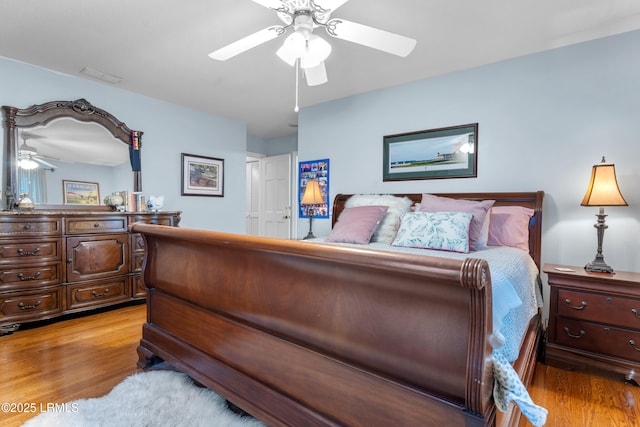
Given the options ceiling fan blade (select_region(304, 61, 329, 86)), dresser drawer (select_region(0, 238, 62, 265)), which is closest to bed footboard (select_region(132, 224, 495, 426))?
ceiling fan blade (select_region(304, 61, 329, 86))

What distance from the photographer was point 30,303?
8.61 feet

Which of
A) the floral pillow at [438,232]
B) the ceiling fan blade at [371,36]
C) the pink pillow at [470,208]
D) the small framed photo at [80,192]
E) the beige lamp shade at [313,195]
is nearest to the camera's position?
the ceiling fan blade at [371,36]

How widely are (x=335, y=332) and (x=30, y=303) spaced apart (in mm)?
2938

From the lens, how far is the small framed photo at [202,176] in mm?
4102

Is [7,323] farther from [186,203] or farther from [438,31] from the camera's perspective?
[438,31]

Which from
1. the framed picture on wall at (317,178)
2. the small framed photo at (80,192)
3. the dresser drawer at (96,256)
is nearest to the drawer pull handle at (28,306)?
the dresser drawer at (96,256)

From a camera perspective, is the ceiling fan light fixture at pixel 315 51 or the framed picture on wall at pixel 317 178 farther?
the framed picture on wall at pixel 317 178

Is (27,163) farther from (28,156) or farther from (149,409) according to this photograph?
(149,409)

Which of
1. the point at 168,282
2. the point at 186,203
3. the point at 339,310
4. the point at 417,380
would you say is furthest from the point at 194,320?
the point at 186,203

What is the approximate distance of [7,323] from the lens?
2.50 m

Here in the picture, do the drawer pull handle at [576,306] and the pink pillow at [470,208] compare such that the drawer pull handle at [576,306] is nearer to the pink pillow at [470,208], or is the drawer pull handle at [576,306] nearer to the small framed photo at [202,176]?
the pink pillow at [470,208]

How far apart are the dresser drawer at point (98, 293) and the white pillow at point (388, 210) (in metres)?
2.48

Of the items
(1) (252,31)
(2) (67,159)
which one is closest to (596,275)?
(1) (252,31)

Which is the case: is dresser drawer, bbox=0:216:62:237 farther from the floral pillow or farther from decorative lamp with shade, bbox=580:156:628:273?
decorative lamp with shade, bbox=580:156:628:273
